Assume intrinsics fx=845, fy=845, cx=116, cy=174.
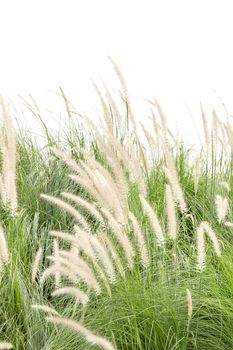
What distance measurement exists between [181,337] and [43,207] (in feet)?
5.34

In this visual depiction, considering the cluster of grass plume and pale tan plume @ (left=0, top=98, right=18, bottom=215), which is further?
pale tan plume @ (left=0, top=98, right=18, bottom=215)

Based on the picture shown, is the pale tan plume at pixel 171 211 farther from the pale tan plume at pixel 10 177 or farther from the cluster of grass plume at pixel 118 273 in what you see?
the pale tan plume at pixel 10 177

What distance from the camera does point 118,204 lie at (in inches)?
120

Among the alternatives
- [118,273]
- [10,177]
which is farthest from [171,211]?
A: [10,177]

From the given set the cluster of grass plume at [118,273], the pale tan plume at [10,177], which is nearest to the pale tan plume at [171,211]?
the cluster of grass plume at [118,273]

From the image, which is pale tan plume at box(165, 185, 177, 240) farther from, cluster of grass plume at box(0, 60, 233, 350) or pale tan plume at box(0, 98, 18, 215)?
pale tan plume at box(0, 98, 18, 215)

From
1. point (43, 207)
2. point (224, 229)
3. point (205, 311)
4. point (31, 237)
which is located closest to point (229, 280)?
point (205, 311)

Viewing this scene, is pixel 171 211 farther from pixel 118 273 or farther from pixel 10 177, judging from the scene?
pixel 10 177

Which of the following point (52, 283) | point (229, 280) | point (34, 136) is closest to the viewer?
point (229, 280)

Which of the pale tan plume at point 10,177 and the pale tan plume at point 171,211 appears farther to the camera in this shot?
the pale tan plume at point 10,177

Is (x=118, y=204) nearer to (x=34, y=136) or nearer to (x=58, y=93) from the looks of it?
(x=58, y=93)

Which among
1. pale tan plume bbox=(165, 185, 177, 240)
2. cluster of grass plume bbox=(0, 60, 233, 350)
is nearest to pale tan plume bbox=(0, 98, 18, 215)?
cluster of grass plume bbox=(0, 60, 233, 350)

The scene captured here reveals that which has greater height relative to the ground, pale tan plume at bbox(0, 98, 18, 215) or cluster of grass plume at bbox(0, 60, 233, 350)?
pale tan plume at bbox(0, 98, 18, 215)

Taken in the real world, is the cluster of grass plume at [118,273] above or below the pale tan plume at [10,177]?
below
